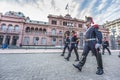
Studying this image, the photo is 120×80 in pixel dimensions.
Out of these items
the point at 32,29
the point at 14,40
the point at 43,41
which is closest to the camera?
the point at 14,40

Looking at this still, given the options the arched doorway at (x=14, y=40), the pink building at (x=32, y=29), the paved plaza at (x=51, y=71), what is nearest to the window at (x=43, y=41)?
the pink building at (x=32, y=29)

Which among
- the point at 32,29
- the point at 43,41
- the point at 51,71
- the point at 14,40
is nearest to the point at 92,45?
the point at 51,71

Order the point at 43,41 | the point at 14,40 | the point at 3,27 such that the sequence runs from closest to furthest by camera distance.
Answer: the point at 3,27, the point at 14,40, the point at 43,41

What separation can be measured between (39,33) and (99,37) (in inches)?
1078

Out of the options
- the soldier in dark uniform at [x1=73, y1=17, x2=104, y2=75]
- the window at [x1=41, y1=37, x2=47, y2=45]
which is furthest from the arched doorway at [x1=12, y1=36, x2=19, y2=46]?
the soldier in dark uniform at [x1=73, y1=17, x2=104, y2=75]

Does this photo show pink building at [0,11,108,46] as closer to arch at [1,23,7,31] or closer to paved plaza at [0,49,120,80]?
arch at [1,23,7,31]

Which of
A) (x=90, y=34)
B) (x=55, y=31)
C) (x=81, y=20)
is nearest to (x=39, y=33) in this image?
(x=55, y=31)

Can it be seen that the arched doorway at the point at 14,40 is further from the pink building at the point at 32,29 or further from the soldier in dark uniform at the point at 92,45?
the soldier in dark uniform at the point at 92,45

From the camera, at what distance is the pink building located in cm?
2566

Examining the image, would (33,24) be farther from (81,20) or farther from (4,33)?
(81,20)

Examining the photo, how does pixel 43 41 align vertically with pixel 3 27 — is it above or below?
below

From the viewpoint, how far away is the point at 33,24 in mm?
29219

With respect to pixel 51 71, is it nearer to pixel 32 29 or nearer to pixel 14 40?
pixel 14 40

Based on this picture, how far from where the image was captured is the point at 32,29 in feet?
97.7
